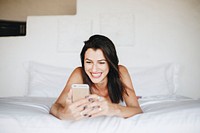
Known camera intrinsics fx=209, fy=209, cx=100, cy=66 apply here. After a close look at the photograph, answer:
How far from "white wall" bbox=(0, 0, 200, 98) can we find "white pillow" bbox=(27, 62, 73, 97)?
0.22 meters

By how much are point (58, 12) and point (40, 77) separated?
1025mm

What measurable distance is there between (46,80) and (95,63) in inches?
40.1

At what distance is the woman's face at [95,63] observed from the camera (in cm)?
134

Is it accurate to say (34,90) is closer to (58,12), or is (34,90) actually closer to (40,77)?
(40,77)

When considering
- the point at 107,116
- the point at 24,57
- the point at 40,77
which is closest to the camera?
the point at 107,116

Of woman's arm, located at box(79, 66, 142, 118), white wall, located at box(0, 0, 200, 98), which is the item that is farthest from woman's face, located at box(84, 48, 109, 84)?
white wall, located at box(0, 0, 200, 98)

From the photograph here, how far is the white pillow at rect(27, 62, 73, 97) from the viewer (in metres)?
2.12

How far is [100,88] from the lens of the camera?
65.3 inches

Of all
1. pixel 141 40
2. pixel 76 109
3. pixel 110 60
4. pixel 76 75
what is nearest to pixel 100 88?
pixel 76 75

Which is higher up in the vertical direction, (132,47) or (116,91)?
(132,47)

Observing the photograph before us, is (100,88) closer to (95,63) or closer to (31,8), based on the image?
(95,63)

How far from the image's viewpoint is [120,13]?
2449mm

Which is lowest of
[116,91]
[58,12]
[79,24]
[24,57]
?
[116,91]

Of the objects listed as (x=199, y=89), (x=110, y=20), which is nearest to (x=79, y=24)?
(x=110, y=20)
